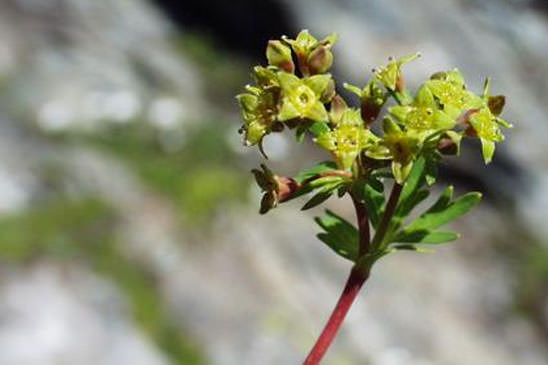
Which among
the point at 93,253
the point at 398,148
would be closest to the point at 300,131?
the point at 398,148

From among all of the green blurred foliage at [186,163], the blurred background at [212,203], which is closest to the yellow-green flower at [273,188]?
the blurred background at [212,203]

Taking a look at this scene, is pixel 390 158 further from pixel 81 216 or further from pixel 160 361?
pixel 81 216

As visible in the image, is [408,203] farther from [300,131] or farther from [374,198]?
[300,131]

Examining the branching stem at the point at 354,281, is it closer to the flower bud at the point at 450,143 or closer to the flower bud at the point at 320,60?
the flower bud at the point at 450,143

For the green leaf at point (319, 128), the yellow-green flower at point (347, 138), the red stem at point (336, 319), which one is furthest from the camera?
the green leaf at point (319, 128)

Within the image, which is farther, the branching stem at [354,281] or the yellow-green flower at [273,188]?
the yellow-green flower at [273,188]
